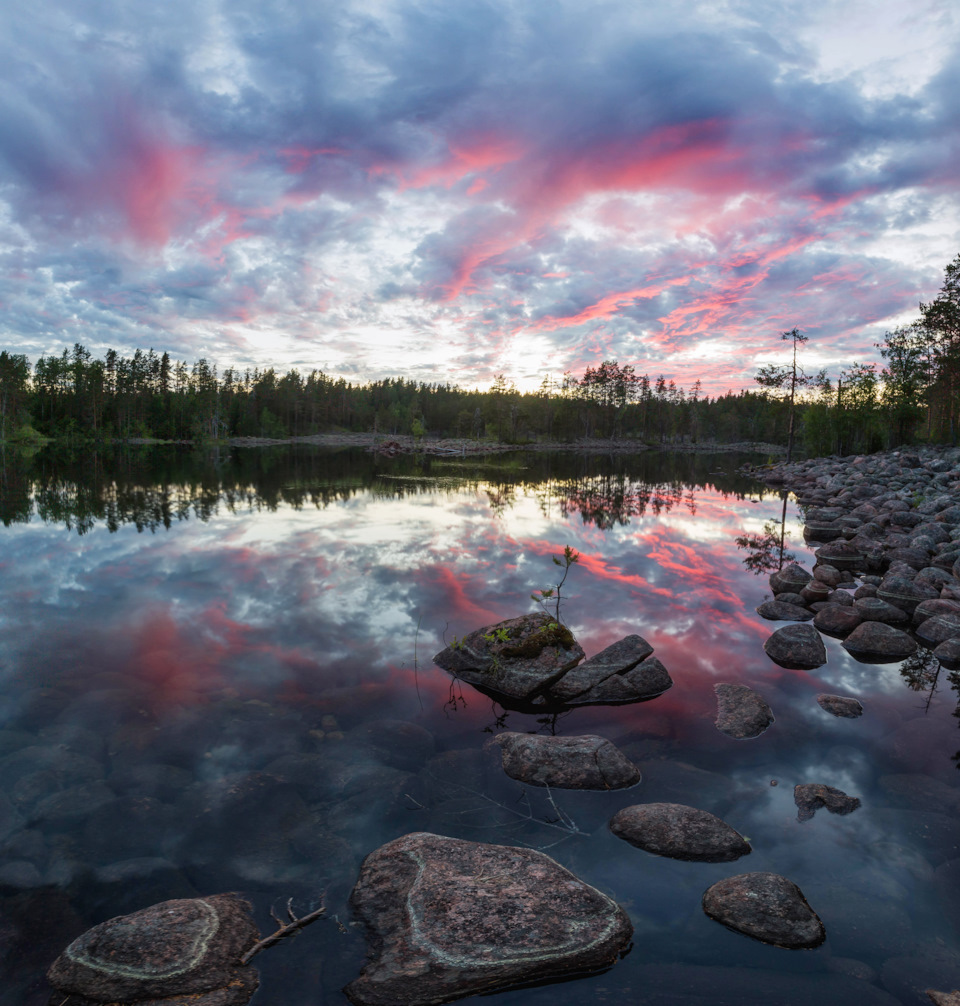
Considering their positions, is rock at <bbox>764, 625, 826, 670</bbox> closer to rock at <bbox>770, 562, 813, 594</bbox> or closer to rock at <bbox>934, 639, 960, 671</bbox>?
rock at <bbox>934, 639, 960, 671</bbox>

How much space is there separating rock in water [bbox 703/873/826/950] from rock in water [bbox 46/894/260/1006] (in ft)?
13.2

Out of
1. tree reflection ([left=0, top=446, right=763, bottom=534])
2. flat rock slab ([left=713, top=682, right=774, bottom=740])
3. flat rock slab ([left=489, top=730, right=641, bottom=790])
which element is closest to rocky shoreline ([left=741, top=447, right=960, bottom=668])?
flat rock slab ([left=713, top=682, right=774, bottom=740])

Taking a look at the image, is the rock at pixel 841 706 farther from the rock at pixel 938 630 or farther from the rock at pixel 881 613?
the rock at pixel 881 613

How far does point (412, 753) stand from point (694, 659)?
6.30 meters

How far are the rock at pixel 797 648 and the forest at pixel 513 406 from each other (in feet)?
166

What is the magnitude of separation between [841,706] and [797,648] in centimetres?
215

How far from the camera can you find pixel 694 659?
10859 millimetres

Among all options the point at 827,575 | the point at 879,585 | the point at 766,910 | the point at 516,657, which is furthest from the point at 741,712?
the point at 879,585

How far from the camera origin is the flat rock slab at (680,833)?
5.61 meters

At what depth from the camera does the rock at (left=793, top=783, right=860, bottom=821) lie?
6355mm

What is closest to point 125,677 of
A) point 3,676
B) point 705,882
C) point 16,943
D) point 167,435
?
point 3,676

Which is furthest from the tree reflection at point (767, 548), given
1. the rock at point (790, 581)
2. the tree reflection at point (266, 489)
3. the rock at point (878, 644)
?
the rock at point (878, 644)

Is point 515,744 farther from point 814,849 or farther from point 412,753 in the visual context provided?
point 814,849

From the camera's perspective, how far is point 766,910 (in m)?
4.76
